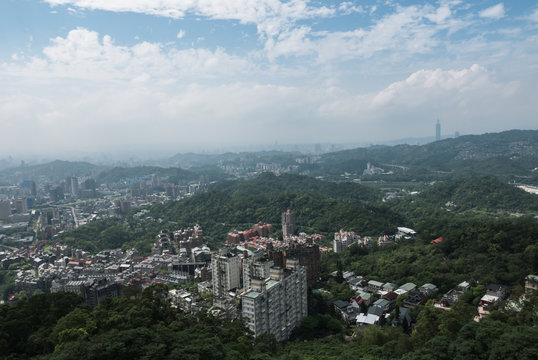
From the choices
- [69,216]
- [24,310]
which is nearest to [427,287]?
[24,310]

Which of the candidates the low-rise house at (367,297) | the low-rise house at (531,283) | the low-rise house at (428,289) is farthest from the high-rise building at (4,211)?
the low-rise house at (531,283)

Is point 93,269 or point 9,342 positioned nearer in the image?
point 9,342

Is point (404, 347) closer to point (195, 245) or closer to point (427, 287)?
point (427, 287)


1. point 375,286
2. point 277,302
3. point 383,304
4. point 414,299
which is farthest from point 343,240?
point 277,302

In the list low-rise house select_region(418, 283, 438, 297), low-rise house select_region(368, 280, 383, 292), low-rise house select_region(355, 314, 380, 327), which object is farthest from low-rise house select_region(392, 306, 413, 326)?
low-rise house select_region(368, 280, 383, 292)

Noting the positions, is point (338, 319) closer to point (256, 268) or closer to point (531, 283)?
point (256, 268)
